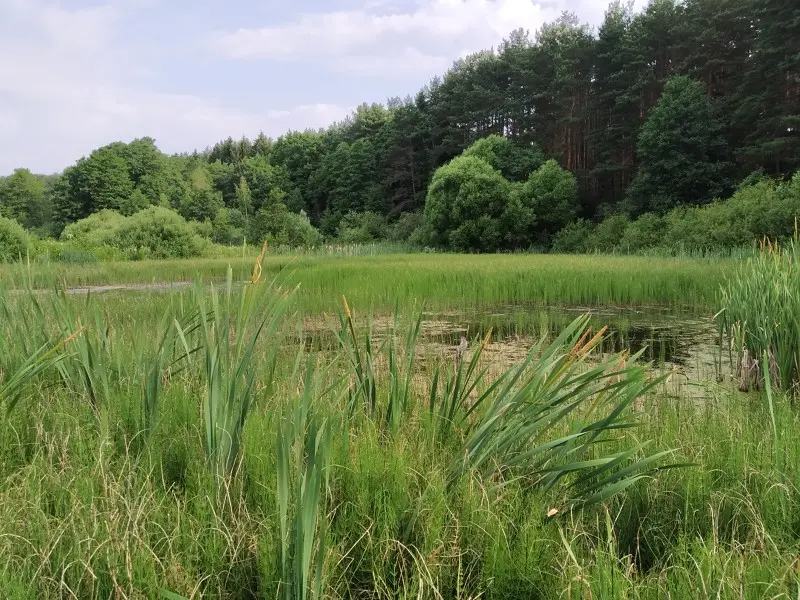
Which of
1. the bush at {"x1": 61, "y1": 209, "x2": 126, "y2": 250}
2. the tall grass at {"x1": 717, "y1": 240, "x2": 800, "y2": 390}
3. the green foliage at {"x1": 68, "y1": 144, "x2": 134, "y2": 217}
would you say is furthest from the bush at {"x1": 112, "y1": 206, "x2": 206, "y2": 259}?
the green foliage at {"x1": 68, "y1": 144, "x2": 134, "y2": 217}

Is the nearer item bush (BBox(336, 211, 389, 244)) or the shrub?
the shrub

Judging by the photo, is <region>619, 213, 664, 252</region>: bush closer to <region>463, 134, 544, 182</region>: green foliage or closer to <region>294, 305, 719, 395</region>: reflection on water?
<region>463, 134, 544, 182</region>: green foliage

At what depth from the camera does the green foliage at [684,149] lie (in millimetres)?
22016

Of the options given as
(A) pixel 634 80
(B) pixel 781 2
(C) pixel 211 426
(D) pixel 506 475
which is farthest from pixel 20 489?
(A) pixel 634 80

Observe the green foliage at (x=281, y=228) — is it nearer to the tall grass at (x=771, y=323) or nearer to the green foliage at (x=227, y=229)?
the green foliage at (x=227, y=229)

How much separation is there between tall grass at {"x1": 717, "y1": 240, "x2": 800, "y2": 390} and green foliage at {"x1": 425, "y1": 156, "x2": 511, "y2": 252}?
22.8m

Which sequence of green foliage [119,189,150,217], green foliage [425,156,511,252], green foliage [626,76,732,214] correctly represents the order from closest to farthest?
green foliage [626,76,732,214], green foliage [425,156,511,252], green foliage [119,189,150,217]

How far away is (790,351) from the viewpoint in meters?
3.44

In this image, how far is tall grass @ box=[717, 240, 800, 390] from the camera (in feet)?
11.2

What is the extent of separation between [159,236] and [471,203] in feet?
47.0

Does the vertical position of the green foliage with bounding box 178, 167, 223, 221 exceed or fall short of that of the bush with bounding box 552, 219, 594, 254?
it exceeds it

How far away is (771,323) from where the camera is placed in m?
3.53

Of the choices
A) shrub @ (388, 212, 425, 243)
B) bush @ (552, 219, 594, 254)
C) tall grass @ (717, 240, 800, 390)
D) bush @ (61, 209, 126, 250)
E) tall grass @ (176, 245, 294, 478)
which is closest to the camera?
tall grass @ (176, 245, 294, 478)

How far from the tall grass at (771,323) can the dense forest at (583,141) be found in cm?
1294
